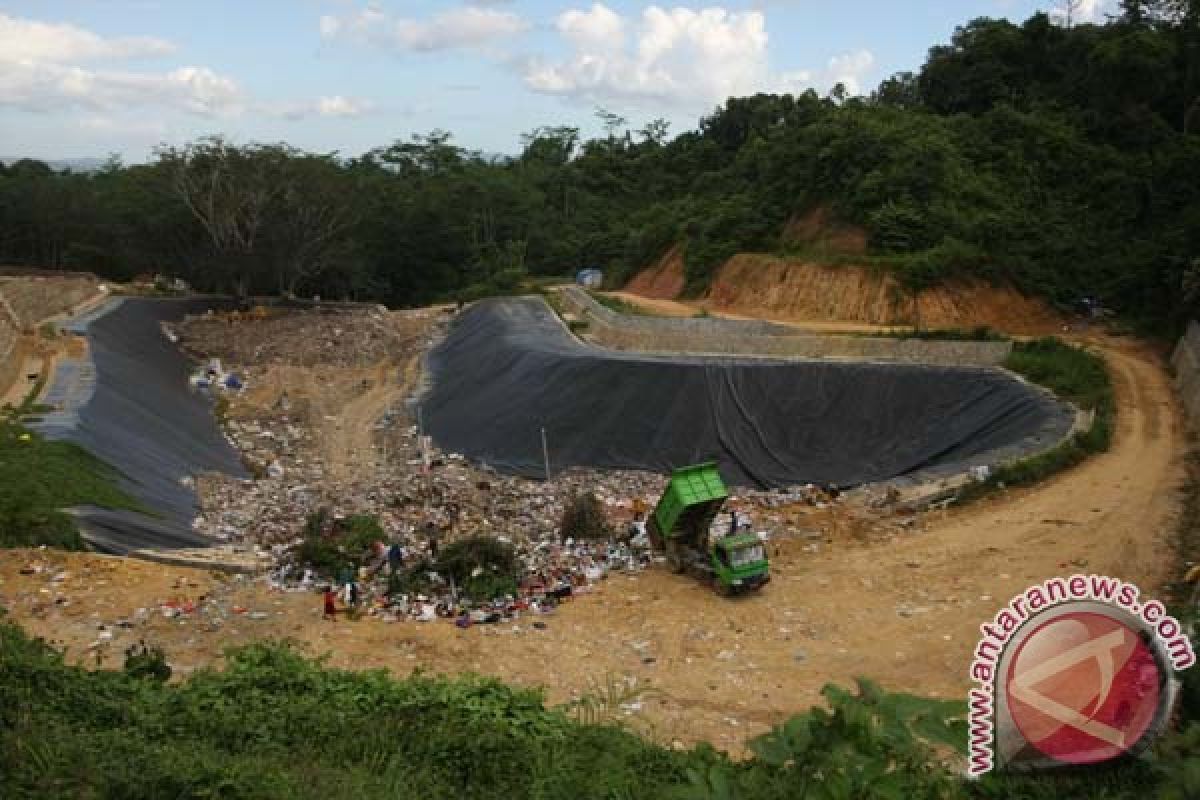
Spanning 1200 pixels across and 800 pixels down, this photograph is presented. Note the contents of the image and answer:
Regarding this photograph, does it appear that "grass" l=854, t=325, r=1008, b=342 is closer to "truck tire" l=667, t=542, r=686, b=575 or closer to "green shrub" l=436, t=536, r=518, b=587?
"truck tire" l=667, t=542, r=686, b=575

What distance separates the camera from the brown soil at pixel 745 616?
385 inches

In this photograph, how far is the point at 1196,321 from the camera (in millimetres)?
18641

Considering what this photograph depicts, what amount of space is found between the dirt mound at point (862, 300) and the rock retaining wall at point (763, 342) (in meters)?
2.89

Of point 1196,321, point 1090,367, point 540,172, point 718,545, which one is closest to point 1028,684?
point 718,545

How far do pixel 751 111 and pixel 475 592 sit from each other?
44152 millimetres

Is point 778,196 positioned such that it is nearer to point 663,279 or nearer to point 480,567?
point 663,279

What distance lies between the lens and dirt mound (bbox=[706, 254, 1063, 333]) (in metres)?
24.6

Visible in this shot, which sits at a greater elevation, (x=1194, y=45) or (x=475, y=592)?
(x=1194, y=45)

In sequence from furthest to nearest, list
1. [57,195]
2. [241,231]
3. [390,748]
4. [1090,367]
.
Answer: [57,195], [241,231], [1090,367], [390,748]

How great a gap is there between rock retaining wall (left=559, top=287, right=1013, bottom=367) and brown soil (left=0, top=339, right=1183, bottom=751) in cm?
617

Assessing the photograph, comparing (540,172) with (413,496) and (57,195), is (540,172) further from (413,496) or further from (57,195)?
(413,496)

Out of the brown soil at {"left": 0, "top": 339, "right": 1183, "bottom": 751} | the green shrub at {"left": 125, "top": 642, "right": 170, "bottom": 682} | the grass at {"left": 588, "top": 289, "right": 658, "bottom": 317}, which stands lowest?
the brown soil at {"left": 0, "top": 339, "right": 1183, "bottom": 751}

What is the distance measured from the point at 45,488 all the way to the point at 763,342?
15450mm

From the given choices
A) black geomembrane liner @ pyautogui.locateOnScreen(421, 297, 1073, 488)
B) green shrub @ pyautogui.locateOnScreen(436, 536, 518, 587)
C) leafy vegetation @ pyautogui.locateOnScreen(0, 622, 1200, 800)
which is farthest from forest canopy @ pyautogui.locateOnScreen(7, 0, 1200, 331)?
leafy vegetation @ pyautogui.locateOnScreen(0, 622, 1200, 800)
